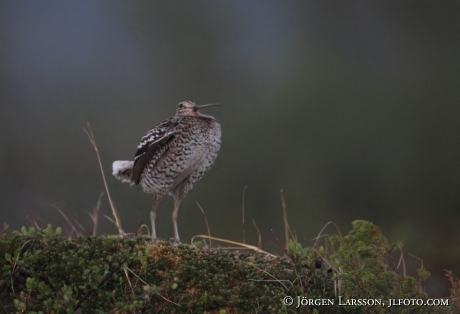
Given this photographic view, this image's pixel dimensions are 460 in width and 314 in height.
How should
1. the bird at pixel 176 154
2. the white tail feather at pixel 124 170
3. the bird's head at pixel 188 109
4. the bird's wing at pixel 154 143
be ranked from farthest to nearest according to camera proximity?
the white tail feather at pixel 124 170
the bird's head at pixel 188 109
the bird's wing at pixel 154 143
the bird at pixel 176 154

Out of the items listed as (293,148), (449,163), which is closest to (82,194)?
(293,148)

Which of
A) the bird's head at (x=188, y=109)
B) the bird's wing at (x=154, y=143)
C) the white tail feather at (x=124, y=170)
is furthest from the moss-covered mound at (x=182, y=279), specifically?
the white tail feather at (x=124, y=170)

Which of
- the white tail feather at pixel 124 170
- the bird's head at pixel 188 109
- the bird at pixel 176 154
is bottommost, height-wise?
the white tail feather at pixel 124 170

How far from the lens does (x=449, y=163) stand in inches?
686

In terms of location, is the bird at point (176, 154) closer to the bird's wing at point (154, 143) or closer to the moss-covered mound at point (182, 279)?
the bird's wing at point (154, 143)

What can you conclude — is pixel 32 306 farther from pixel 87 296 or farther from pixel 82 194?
pixel 82 194

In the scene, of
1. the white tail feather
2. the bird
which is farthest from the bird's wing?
the white tail feather

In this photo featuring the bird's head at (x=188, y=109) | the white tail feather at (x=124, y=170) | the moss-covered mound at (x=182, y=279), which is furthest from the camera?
the white tail feather at (x=124, y=170)

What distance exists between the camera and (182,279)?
17.3 ft

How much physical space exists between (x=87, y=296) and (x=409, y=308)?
221cm

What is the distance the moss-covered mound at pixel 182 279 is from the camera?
4.94 metres

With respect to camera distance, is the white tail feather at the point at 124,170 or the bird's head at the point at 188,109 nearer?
the bird's head at the point at 188,109

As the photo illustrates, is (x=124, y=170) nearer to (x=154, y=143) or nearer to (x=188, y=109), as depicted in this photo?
(x=154, y=143)

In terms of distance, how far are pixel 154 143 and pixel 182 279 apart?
3.22 m
